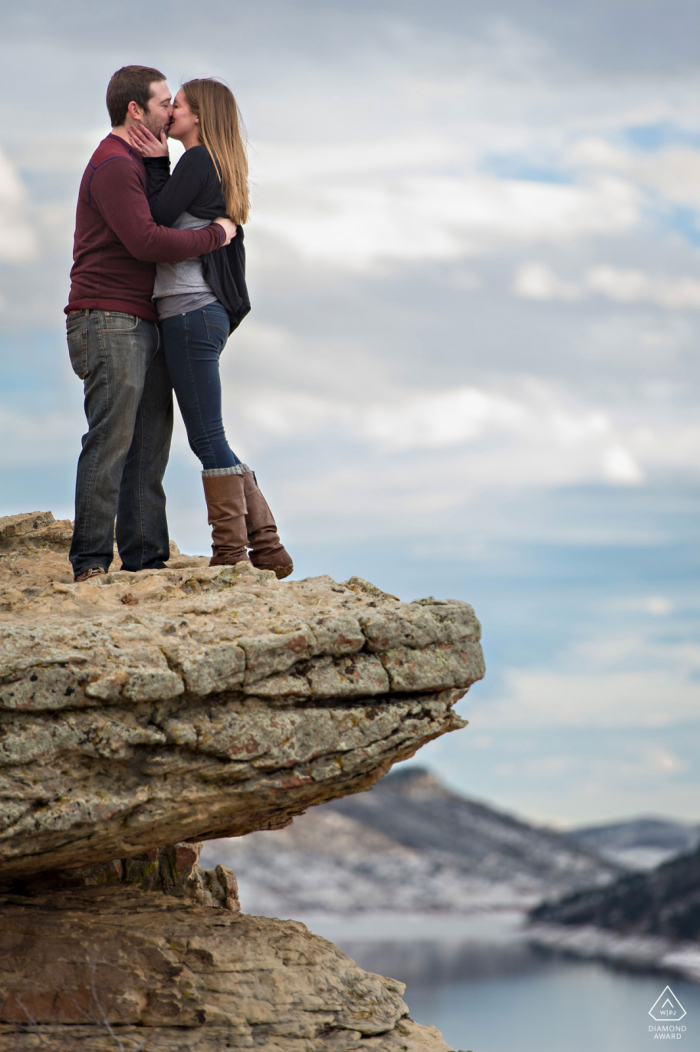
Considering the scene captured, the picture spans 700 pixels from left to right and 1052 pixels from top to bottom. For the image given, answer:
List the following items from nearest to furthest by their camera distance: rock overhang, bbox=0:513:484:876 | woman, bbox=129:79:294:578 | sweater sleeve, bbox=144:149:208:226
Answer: rock overhang, bbox=0:513:484:876 < sweater sleeve, bbox=144:149:208:226 < woman, bbox=129:79:294:578

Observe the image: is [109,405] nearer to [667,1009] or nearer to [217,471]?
[217,471]

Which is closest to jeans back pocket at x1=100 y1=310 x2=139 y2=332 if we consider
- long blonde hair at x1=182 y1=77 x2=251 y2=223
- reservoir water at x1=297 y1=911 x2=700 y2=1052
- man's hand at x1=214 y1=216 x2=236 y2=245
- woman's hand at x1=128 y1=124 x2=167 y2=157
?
man's hand at x1=214 y1=216 x2=236 y2=245

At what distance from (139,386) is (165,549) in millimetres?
1567

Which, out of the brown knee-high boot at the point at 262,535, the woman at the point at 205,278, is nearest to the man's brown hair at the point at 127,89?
the woman at the point at 205,278

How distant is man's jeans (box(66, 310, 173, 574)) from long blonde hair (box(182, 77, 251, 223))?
3.99 ft

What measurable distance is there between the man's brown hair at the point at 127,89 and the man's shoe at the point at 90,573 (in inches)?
137

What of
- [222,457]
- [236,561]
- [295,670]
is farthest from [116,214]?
[295,670]

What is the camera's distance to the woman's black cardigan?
23.2 feet

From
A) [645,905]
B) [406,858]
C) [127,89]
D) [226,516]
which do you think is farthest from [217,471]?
[406,858]

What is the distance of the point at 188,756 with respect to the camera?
5.86m

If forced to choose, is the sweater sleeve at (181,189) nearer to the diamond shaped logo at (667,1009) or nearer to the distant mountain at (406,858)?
the diamond shaped logo at (667,1009)

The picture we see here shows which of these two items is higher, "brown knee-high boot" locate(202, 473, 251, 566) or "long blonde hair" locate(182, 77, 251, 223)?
"long blonde hair" locate(182, 77, 251, 223)

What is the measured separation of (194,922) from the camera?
704cm

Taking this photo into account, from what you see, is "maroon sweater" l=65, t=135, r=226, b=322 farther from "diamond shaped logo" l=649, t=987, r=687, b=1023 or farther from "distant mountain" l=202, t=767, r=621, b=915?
"distant mountain" l=202, t=767, r=621, b=915
